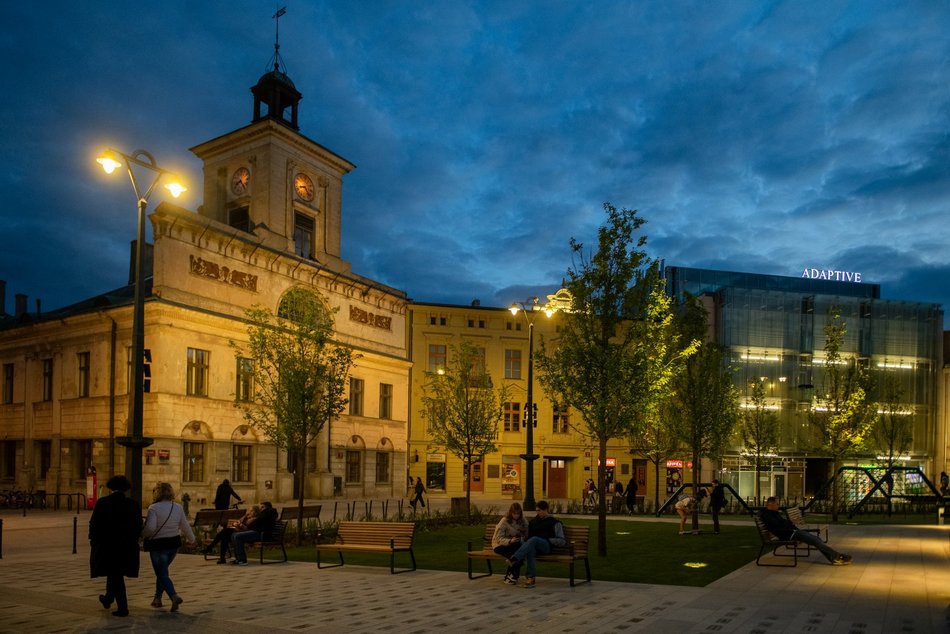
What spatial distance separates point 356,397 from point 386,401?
3251 mm

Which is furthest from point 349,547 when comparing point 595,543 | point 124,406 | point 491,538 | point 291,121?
point 291,121

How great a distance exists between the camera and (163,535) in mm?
11305

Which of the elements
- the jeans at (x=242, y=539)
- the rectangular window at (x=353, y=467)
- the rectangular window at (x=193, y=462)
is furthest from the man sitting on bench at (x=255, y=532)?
the rectangular window at (x=353, y=467)

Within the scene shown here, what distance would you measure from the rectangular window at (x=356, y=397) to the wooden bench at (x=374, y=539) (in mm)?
31906

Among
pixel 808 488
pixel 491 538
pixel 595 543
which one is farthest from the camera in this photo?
pixel 808 488

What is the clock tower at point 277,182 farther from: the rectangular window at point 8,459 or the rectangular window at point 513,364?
the rectangular window at point 8,459

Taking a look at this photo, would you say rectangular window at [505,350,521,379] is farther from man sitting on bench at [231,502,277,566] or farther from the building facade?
man sitting on bench at [231,502,277,566]

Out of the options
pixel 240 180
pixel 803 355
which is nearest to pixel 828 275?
pixel 803 355

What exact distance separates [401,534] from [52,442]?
103 feet

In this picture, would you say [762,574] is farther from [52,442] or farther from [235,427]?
[52,442]

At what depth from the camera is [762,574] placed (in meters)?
14.6

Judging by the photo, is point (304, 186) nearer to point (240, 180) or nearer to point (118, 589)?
point (240, 180)

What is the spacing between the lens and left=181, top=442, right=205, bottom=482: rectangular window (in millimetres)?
36250

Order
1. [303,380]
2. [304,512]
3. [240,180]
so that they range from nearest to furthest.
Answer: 1. [304,512]
2. [303,380]
3. [240,180]
